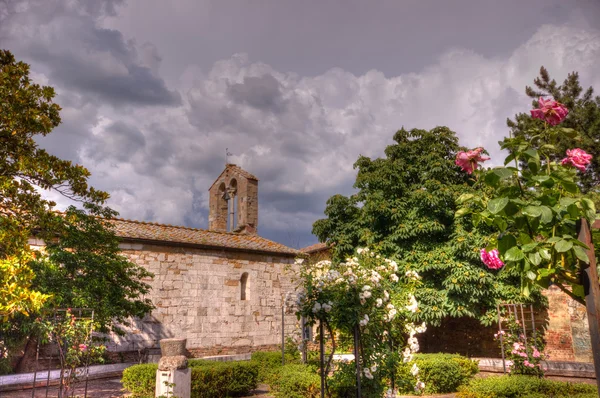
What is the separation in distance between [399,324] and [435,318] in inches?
282

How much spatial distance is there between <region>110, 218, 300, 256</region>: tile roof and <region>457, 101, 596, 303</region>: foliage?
12.9 m

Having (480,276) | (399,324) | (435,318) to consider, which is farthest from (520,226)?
(435,318)

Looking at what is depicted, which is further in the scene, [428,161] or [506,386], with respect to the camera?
[428,161]

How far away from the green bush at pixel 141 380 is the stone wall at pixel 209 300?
381 centimetres

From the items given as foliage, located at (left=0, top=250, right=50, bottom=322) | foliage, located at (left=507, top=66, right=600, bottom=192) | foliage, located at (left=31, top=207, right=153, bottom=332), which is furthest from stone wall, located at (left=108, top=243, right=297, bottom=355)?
foliage, located at (left=507, top=66, right=600, bottom=192)

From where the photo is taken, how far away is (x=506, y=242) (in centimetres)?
250

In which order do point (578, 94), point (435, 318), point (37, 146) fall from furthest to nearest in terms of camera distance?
point (578, 94) < point (435, 318) < point (37, 146)

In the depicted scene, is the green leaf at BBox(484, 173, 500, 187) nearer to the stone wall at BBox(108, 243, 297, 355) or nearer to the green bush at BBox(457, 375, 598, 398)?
the green bush at BBox(457, 375, 598, 398)

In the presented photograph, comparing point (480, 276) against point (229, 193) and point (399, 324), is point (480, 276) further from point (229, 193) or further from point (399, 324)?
point (229, 193)

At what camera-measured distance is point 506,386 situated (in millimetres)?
8602

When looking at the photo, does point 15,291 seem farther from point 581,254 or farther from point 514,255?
point 581,254

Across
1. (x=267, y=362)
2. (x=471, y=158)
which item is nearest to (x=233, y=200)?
(x=267, y=362)

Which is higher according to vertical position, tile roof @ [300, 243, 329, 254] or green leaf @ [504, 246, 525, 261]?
tile roof @ [300, 243, 329, 254]

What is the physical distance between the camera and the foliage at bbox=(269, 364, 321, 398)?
8312 millimetres
